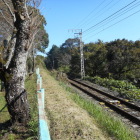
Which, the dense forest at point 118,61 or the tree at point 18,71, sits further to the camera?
A: the dense forest at point 118,61

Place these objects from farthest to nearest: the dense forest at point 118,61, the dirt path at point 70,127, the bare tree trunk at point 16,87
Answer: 1. the dense forest at point 118,61
2. the bare tree trunk at point 16,87
3. the dirt path at point 70,127

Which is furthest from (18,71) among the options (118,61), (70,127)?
(118,61)

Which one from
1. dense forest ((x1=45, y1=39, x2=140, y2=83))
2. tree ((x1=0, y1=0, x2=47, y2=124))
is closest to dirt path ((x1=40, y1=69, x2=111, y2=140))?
tree ((x1=0, y1=0, x2=47, y2=124))

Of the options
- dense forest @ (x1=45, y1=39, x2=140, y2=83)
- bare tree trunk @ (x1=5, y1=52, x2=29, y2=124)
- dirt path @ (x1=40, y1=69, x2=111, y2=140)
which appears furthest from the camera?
dense forest @ (x1=45, y1=39, x2=140, y2=83)

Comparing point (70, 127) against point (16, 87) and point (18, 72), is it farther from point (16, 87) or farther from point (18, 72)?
point (18, 72)

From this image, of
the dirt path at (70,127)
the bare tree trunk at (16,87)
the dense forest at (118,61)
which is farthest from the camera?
the dense forest at (118,61)

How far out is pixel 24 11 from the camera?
512cm

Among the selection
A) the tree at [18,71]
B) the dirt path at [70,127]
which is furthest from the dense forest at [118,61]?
the tree at [18,71]

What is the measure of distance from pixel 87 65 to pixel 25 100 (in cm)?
3018

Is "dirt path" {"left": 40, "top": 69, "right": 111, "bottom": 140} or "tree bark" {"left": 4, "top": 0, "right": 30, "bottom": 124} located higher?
"tree bark" {"left": 4, "top": 0, "right": 30, "bottom": 124}

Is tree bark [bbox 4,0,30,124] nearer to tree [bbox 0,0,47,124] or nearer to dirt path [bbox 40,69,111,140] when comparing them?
tree [bbox 0,0,47,124]

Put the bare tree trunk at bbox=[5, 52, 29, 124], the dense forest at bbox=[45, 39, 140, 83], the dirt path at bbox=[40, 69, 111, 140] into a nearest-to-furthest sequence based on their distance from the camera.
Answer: the dirt path at bbox=[40, 69, 111, 140]
the bare tree trunk at bbox=[5, 52, 29, 124]
the dense forest at bbox=[45, 39, 140, 83]

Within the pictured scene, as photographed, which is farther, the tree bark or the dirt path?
the tree bark

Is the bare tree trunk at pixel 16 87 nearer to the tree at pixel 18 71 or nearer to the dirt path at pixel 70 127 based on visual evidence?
the tree at pixel 18 71
